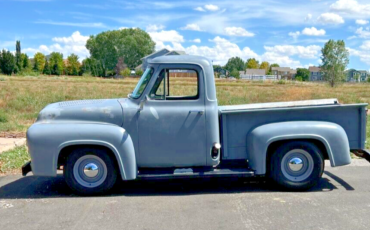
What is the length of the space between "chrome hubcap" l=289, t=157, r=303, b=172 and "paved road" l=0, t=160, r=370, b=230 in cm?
37

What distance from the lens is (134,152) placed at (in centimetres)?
548

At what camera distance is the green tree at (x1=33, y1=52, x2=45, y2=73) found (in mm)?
88250

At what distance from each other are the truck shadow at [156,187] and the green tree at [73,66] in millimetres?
86133

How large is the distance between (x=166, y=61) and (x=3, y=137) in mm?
6630

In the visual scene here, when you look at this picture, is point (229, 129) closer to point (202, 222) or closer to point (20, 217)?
point (202, 222)

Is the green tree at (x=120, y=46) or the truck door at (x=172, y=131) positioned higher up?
the green tree at (x=120, y=46)

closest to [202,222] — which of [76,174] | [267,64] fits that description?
[76,174]

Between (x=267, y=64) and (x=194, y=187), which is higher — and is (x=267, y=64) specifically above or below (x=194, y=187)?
above

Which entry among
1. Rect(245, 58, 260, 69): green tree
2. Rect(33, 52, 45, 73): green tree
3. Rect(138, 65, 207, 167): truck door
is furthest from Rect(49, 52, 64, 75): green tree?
Rect(138, 65, 207, 167): truck door

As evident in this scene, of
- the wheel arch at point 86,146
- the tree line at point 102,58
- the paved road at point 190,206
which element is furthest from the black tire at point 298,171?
the tree line at point 102,58

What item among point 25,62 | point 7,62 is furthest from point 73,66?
point 7,62

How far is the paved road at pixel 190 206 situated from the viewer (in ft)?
15.0

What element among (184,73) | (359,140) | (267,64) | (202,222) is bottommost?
(202,222)

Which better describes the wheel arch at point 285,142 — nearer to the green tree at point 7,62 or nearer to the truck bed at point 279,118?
the truck bed at point 279,118
